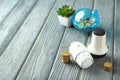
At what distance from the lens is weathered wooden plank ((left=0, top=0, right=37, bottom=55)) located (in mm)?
1212

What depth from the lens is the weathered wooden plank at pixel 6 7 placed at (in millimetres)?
1453

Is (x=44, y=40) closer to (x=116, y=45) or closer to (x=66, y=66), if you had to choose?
(x=66, y=66)

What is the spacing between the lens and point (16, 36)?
1229mm

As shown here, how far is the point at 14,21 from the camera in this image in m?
1.37

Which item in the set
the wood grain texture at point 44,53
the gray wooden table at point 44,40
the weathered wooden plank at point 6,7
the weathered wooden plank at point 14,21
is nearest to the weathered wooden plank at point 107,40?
the gray wooden table at point 44,40

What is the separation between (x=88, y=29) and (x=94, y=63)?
0.77 feet

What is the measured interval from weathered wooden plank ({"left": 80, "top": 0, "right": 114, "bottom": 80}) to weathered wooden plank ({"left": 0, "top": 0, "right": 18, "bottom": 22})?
→ 0.59m

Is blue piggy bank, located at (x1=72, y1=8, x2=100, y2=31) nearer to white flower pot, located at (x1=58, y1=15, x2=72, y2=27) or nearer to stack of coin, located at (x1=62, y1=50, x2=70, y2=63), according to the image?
white flower pot, located at (x1=58, y1=15, x2=72, y2=27)

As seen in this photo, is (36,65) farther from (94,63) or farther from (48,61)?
(94,63)

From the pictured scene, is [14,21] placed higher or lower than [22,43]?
higher

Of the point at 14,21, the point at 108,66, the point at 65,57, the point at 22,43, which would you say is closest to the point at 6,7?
the point at 14,21

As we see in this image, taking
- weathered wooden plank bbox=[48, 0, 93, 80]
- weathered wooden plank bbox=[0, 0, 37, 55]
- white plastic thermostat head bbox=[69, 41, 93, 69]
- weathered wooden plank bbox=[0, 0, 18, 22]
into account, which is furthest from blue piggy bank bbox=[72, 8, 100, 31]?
weathered wooden plank bbox=[0, 0, 18, 22]

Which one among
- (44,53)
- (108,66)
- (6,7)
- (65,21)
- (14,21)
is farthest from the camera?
(6,7)

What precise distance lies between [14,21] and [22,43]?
255 millimetres
